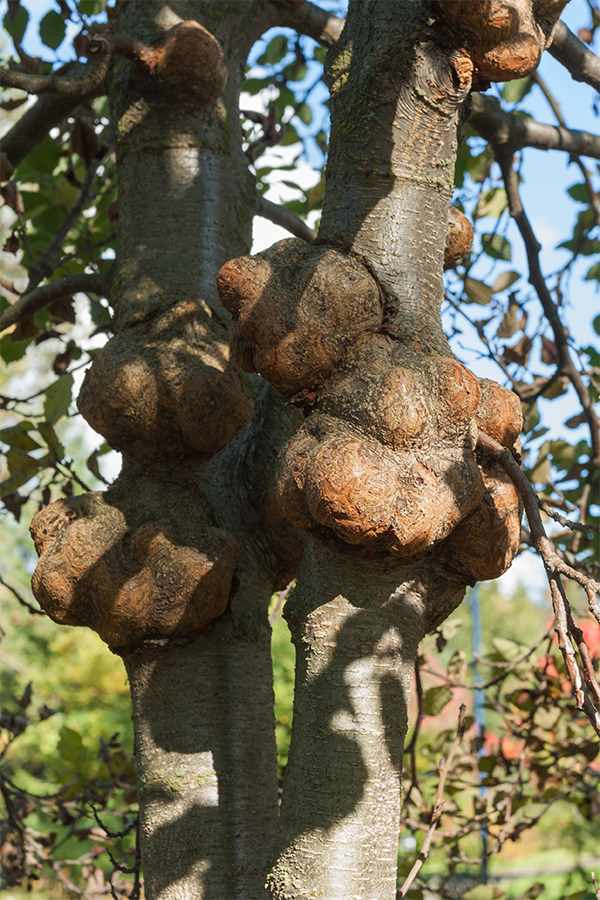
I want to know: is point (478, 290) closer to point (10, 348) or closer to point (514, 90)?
point (514, 90)

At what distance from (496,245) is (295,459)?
1797mm

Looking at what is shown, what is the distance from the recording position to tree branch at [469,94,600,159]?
2.13 meters

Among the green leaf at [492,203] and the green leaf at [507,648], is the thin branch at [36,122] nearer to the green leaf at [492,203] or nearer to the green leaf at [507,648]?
the green leaf at [492,203]

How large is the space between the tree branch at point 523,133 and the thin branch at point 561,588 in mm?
1285

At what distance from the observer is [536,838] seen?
47.5 ft

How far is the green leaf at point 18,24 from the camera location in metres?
2.16

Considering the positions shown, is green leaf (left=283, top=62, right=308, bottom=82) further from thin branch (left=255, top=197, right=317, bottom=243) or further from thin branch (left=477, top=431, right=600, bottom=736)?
thin branch (left=477, top=431, right=600, bottom=736)

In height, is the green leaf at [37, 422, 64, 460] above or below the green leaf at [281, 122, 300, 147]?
below

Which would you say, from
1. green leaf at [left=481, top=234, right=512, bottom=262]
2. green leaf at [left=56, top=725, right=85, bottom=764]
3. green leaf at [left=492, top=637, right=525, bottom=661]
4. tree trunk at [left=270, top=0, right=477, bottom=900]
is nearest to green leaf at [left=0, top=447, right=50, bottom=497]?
green leaf at [left=56, top=725, right=85, bottom=764]

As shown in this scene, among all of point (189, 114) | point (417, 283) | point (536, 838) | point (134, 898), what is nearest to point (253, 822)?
point (134, 898)

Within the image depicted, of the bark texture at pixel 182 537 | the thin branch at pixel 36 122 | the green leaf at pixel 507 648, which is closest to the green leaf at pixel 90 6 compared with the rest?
the thin branch at pixel 36 122

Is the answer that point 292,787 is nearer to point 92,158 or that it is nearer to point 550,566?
point 550,566

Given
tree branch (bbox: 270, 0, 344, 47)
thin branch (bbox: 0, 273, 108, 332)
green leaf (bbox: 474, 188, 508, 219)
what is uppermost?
tree branch (bbox: 270, 0, 344, 47)

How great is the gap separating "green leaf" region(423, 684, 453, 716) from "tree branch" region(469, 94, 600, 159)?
1652 mm
